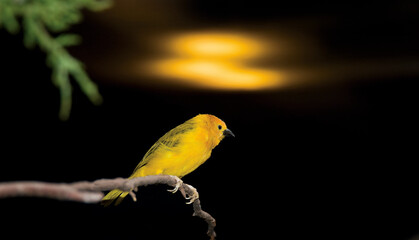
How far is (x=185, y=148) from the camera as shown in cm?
151

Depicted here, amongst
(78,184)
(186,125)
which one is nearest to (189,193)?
(186,125)

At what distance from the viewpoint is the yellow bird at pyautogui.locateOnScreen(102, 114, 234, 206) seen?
148 cm

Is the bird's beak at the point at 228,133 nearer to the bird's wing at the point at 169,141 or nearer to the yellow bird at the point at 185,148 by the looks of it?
the yellow bird at the point at 185,148

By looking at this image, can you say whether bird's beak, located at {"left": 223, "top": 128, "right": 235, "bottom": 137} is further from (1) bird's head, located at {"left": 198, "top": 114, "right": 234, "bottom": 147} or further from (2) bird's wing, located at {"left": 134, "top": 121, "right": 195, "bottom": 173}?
(2) bird's wing, located at {"left": 134, "top": 121, "right": 195, "bottom": 173}

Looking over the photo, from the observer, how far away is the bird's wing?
4.86ft

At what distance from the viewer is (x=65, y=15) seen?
47 centimetres

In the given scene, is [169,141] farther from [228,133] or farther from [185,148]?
[228,133]

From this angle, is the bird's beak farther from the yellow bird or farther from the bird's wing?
the bird's wing

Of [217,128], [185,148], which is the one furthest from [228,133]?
[185,148]

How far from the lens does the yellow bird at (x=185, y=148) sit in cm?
148

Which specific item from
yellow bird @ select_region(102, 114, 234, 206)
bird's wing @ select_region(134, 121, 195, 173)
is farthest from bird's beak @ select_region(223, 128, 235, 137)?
bird's wing @ select_region(134, 121, 195, 173)

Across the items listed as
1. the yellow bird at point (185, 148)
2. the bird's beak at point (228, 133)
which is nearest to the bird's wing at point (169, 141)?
the yellow bird at point (185, 148)

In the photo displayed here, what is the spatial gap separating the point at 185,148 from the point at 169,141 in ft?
0.24

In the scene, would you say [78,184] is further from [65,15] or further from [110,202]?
[110,202]
